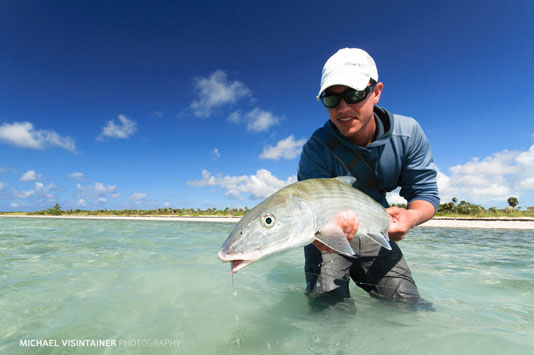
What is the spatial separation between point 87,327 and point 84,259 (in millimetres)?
4466

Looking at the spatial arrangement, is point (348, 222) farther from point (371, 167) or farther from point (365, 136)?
point (365, 136)

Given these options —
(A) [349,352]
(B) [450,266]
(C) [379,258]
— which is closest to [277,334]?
(A) [349,352]

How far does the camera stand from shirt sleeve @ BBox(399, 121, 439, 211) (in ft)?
10.9

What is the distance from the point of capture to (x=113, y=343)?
2.39 metres

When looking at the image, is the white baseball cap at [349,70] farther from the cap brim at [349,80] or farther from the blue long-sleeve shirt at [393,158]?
the blue long-sleeve shirt at [393,158]

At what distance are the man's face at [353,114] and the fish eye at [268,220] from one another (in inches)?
61.4

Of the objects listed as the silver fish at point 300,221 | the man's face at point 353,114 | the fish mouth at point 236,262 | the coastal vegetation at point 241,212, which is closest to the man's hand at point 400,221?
the silver fish at point 300,221

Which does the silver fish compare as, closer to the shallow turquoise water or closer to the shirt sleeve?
the shallow turquoise water

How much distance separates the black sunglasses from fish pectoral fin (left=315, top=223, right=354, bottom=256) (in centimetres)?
137

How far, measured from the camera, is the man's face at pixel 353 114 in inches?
116

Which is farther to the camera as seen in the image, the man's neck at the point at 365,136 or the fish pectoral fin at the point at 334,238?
the man's neck at the point at 365,136

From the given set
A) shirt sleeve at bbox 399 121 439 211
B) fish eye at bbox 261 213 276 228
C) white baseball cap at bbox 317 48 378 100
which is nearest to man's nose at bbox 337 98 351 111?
white baseball cap at bbox 317 48 378 100

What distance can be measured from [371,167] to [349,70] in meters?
1.20

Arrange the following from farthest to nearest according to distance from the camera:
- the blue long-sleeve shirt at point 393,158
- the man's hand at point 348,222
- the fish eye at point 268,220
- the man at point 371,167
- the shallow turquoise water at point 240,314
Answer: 1. the blue long-sleeve shirt at point 393,158
2. the man at point 371,167
3. the man's hand at point 348,222
4. the shallow turquoise water at point 240,314
5. the fish eye at point 268,220
